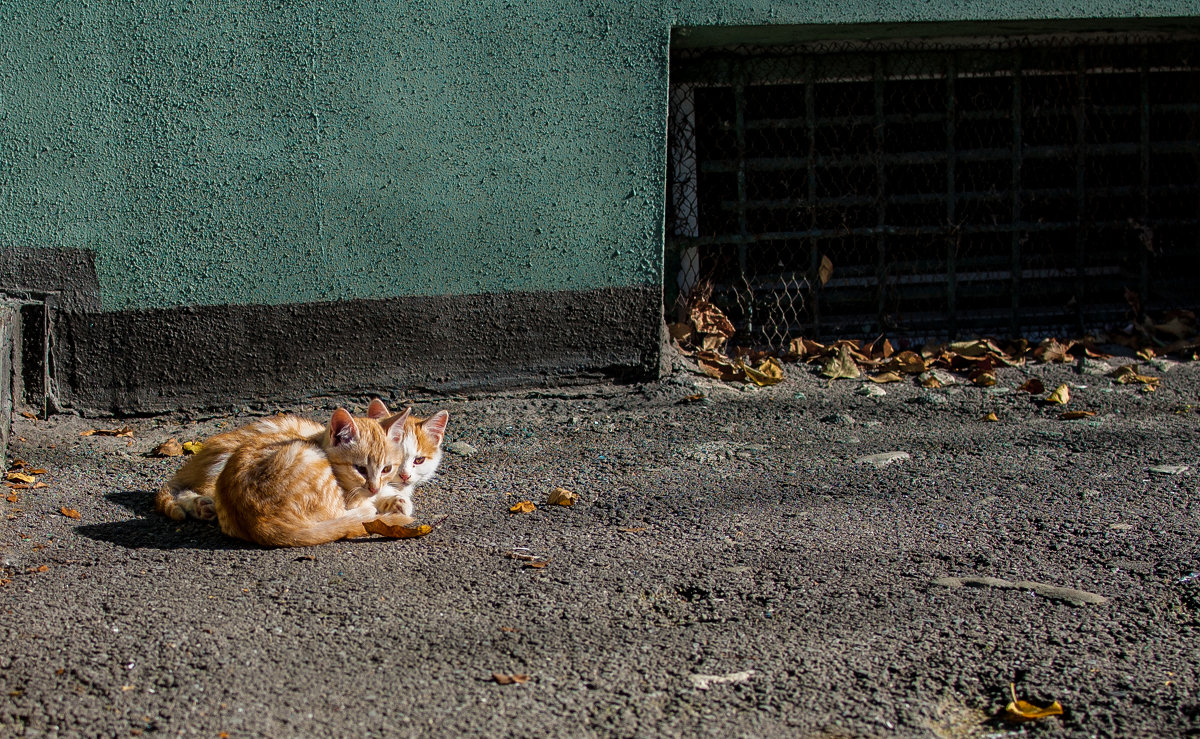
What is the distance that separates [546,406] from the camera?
4629 millimetres

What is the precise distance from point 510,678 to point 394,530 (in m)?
0.97

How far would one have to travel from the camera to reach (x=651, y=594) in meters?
2.76

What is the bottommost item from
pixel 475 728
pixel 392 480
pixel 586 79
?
pixel 475 728

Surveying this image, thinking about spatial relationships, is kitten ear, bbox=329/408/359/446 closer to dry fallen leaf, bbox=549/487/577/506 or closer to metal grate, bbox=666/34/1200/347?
dry fallen leaf, bbox=549/487/577/506

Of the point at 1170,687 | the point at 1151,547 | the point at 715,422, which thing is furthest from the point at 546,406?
the point at 1170,687

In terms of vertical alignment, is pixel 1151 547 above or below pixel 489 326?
below

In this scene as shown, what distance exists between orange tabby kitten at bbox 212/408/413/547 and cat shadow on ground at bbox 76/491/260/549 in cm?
5

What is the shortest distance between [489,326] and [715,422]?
1.07m

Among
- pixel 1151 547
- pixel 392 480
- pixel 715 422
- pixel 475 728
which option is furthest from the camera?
pixel 715 422

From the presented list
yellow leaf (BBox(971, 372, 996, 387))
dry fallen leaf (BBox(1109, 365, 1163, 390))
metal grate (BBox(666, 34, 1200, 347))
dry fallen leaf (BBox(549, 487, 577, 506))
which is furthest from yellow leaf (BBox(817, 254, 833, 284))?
dry fallen leaf (BBox(549, 487, 577, 506))

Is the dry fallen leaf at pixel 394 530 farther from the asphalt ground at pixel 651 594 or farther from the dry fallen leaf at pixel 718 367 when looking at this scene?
the dry fallen leaf at pixel 718 367

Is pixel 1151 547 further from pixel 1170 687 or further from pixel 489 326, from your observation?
pixel 489 326

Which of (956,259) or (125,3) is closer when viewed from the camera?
(125,3)

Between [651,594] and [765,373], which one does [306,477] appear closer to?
[651,594]
